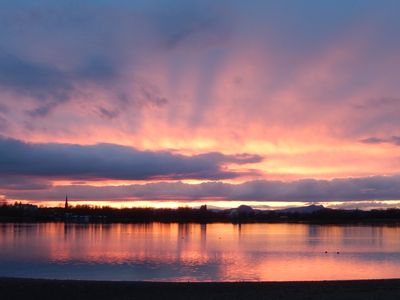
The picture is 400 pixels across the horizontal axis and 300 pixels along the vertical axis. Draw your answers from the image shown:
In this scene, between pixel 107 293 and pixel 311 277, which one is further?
pixel 311 277

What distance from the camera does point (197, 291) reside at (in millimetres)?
22375

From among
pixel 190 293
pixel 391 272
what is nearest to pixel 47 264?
pixel 190 293

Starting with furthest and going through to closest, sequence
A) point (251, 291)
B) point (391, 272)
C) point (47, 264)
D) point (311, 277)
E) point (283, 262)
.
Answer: point (283, 262), point (47, 264), point (391, 272), point (311, 277), point (251, 291)

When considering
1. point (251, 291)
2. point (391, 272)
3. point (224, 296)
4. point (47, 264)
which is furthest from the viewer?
point (47, 264)

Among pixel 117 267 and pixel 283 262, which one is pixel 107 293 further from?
pixel 283 262

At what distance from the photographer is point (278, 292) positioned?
71.0 ft

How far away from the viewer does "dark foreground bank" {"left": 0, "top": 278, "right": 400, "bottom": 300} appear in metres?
20.6

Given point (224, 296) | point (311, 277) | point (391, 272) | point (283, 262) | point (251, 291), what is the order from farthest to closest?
point (283, 262) < point (391, 272) < point (311, 277) < point (251, 291) < point (224, 296)

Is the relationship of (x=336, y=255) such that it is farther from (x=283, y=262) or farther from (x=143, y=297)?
(x=143, y=297)

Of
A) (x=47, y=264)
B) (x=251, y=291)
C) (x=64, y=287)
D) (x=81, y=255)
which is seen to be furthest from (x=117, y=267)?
(x=251, y=291)

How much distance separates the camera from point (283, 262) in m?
43.3

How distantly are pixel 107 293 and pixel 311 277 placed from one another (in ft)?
51.2

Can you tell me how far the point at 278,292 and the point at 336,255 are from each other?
100 ft

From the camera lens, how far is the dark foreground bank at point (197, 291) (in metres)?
20.6
